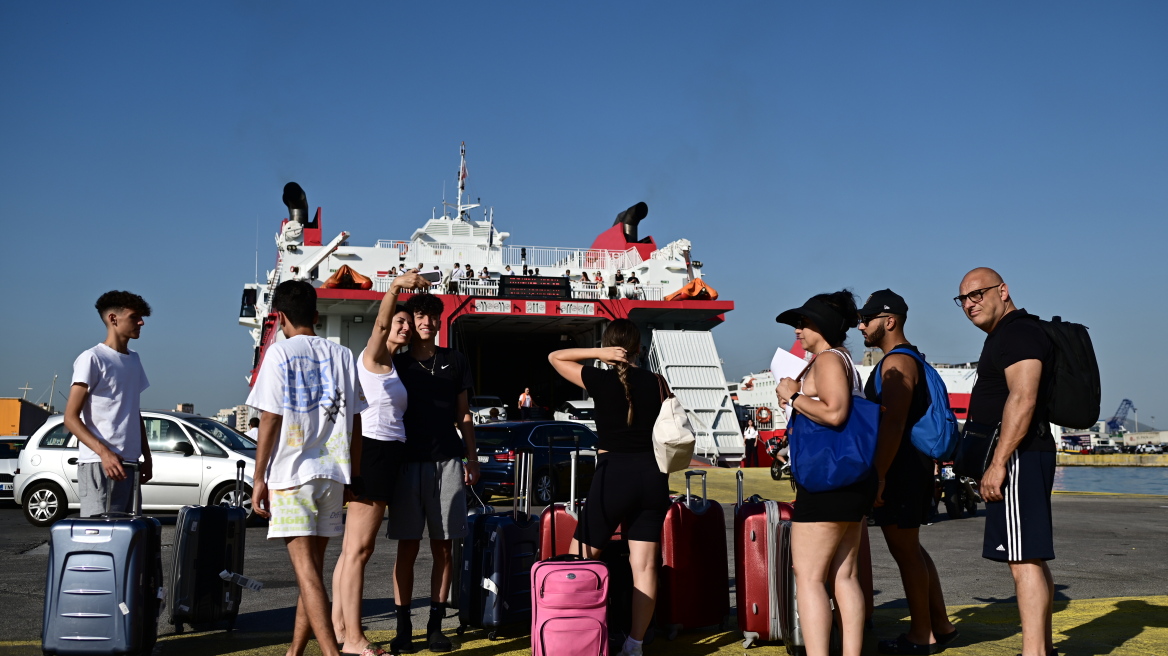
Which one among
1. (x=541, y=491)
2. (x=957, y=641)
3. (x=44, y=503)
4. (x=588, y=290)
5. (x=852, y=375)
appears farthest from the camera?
(x=588, y=290)

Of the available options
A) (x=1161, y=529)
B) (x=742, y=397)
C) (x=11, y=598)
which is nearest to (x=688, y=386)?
(x=1161, y=529)

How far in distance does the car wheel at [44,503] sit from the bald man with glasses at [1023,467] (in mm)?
10362

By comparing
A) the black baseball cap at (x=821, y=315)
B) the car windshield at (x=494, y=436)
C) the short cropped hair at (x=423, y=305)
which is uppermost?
the short cropped hair at (x=423, y=305)

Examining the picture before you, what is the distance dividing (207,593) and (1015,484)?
403cm

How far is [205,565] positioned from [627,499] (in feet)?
7.79

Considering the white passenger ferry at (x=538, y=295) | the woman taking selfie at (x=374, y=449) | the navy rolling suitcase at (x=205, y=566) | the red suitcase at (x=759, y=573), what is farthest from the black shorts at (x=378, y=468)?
the white passenger ferry at (x=538, y=295)

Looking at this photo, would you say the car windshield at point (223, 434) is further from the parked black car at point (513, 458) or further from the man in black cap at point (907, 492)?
the man in black cap at point (907, 492)

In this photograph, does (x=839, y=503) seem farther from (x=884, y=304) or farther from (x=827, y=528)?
(x=884, y=304)

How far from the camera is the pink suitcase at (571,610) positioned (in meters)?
3.89

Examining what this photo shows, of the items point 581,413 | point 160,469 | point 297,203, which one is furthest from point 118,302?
point 297,203

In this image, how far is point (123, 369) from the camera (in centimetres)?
473

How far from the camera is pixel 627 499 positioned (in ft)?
13.6

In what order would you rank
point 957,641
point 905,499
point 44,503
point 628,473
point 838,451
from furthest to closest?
point 44,503 → point 957,641 → point 905,499 → point 628,473 → point 838,451

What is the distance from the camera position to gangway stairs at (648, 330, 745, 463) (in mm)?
24547
